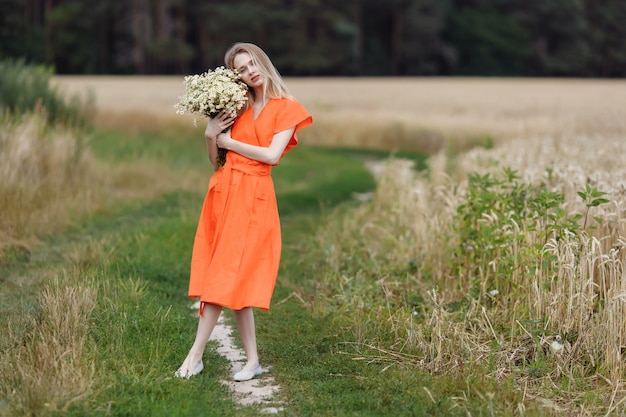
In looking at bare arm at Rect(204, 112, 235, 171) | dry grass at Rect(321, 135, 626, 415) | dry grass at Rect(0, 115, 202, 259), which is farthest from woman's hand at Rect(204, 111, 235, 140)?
dry grass at Rect(0, 115, 202, 259)

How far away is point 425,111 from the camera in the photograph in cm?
2767

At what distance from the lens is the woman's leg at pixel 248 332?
16.9ft

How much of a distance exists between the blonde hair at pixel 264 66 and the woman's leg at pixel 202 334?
4.60ft

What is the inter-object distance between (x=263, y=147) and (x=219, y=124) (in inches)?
12.7

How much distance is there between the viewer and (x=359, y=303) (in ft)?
21.7

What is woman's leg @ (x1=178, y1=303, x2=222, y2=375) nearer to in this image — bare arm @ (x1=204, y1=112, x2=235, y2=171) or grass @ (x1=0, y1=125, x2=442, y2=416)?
grass @ (x1=0, y1=125, x2=442, y2=416)

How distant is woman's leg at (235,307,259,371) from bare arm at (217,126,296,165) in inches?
38.5

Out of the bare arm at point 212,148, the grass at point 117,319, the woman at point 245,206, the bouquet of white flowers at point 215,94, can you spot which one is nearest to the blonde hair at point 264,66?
the woman at point 245,206

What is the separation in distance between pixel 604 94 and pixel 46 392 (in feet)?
104

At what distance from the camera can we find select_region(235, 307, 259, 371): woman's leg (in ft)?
16.9

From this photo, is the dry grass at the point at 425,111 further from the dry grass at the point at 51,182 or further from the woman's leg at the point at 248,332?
the woman's leg at the point at 248,332

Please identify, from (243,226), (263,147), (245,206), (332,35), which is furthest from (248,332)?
(332,35)

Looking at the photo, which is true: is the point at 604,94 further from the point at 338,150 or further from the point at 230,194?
the point at 230,194

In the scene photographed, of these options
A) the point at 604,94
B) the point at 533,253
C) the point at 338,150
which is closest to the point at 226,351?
the point at 533,253
